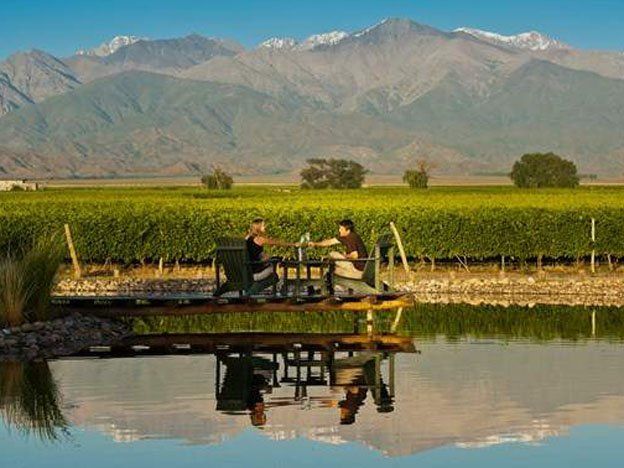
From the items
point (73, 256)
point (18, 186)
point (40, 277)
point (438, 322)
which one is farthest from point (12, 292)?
point (18, 186)

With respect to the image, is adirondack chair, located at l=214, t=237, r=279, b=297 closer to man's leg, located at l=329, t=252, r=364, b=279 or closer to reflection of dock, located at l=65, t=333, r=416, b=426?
man's leg, located at l=329, t=252, r=364, b=279

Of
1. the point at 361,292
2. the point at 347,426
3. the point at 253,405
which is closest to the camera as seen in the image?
the point at 347,426

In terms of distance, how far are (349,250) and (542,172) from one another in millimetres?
127470

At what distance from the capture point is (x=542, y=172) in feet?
489

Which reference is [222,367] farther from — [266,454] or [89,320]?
[266,454]

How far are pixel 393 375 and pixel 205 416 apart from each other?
12.4 feet

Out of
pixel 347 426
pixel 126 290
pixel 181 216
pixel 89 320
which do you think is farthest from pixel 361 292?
pixel 181 216

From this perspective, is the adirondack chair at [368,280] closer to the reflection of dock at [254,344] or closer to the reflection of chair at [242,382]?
the reflection of dock at [254,344]

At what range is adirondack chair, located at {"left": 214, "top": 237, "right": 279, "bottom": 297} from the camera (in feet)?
76.2

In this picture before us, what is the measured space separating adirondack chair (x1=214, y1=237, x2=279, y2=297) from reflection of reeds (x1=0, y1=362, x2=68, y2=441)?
156 inches

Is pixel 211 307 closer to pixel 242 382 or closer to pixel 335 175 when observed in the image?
pixel 242 382

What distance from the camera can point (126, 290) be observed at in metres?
35.6

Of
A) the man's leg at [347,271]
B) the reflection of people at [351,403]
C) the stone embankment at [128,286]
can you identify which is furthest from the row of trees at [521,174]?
the reflection of people at [351,403]

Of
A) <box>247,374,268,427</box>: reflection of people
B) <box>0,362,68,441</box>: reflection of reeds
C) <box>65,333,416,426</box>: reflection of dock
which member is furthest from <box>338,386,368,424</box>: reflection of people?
<box>0,362,68,441</box>: reflection of reeds
